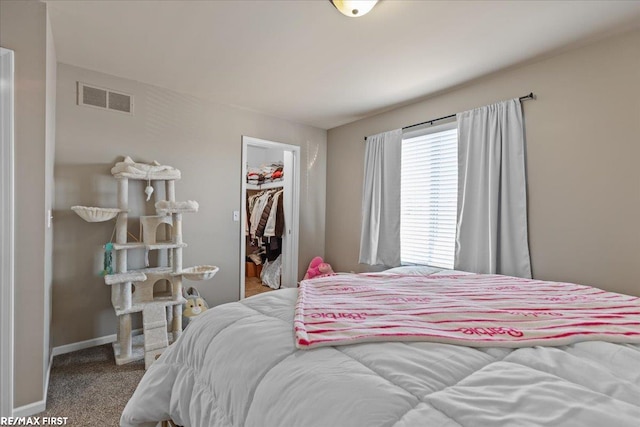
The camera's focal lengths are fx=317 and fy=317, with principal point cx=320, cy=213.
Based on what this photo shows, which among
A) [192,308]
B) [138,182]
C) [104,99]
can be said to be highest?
[104,99]

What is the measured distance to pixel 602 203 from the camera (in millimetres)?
2115

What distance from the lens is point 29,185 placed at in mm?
1787

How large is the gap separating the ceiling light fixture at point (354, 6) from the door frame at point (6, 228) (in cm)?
181

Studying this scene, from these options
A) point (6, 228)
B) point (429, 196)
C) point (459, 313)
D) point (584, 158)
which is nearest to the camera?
point (459, 313)

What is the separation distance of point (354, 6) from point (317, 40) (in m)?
0.50

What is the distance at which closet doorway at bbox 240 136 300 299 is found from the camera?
3800 mm

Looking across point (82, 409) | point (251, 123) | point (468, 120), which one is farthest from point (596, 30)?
point (82, 409)

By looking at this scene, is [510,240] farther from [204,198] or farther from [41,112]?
[41,112]

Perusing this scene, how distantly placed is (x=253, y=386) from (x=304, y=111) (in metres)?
3.27

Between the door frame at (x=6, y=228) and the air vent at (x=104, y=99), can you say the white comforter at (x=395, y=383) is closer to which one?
the door frame at (x=6, y=228)

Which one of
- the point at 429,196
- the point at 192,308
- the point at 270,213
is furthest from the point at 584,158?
the point at 270,213

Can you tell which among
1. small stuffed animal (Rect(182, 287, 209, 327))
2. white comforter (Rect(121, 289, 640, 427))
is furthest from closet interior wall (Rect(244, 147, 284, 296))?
white comforter (Rect(121, 289, 640, 427))

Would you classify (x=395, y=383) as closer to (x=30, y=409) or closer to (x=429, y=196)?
(x=30, y=409)

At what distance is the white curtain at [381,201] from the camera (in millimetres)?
3453
